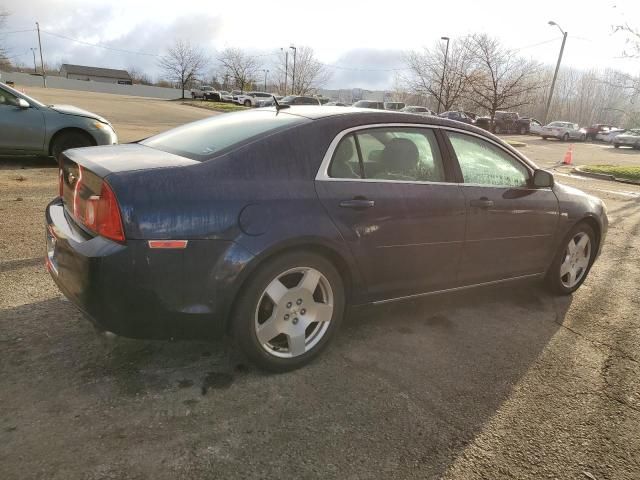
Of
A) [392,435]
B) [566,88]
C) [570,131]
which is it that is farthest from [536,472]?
[566,88]

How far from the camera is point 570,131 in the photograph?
38.2 meters

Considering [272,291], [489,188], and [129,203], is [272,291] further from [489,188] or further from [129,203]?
[489,188]

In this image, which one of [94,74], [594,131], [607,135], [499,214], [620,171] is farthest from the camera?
[94,74]

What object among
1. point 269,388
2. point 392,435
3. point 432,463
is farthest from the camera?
point 269,388

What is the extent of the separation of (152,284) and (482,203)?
7.76 feet

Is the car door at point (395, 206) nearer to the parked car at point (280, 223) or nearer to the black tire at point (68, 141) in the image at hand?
the parked car at point (280, 223)

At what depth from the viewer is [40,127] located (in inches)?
325

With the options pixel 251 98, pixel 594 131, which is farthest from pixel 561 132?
pixel 251 98

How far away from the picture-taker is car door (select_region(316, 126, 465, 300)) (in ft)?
9.52

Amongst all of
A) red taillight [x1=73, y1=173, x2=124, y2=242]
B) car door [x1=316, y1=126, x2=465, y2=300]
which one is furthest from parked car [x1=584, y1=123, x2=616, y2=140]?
red taillight [x1=73, y1=173, x2=124, y2=242]

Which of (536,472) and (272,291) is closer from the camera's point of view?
(536,472)

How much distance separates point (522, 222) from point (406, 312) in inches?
45.6

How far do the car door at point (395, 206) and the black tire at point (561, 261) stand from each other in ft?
4.43

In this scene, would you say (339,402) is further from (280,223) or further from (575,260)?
(575,260)
